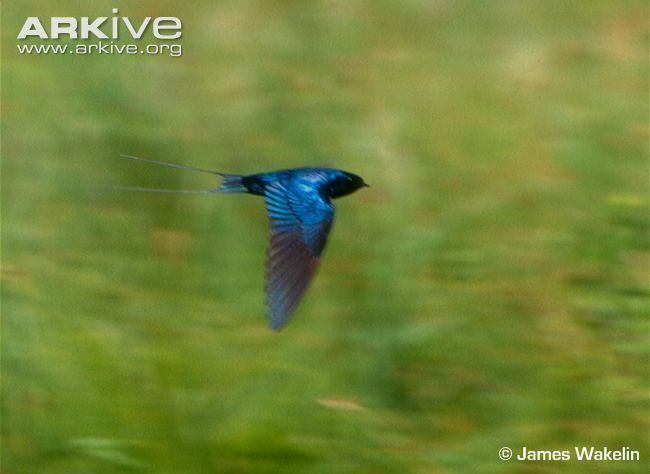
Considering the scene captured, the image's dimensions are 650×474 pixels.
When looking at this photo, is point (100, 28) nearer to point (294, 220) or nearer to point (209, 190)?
point (209, 190)

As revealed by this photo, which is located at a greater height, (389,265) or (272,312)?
(389,265)

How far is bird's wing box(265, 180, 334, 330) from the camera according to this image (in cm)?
253

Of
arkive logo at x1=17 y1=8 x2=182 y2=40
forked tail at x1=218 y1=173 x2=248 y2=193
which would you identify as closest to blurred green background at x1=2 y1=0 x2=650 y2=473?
arkive logo at x1=17 y1=8 x2=182 y2=40

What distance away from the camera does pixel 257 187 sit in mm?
2910

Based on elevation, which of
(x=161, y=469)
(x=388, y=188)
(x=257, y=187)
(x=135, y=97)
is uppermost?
(x=135, y=97)

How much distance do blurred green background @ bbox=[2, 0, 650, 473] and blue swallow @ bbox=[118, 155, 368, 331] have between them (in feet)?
1.21

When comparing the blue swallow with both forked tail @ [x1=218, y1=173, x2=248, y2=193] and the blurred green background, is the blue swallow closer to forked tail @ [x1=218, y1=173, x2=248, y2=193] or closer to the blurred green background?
forked tail @ [x1=218, y1=173, x2=248, y2=193]

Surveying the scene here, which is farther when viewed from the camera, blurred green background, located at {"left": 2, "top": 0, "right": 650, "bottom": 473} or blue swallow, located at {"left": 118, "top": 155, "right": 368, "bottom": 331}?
blurred green background, located at {"left": 2, "top": 0, "right": 650, "bottom": 473}

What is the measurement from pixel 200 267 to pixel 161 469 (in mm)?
657

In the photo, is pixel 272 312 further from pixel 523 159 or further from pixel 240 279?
pixel 523 159

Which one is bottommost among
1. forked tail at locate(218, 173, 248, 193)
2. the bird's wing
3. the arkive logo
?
the bird's wing

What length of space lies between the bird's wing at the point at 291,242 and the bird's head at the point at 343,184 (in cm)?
10

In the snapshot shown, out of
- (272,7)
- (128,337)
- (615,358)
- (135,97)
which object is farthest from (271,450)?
(272,7)

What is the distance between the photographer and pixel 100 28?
3943 mm
